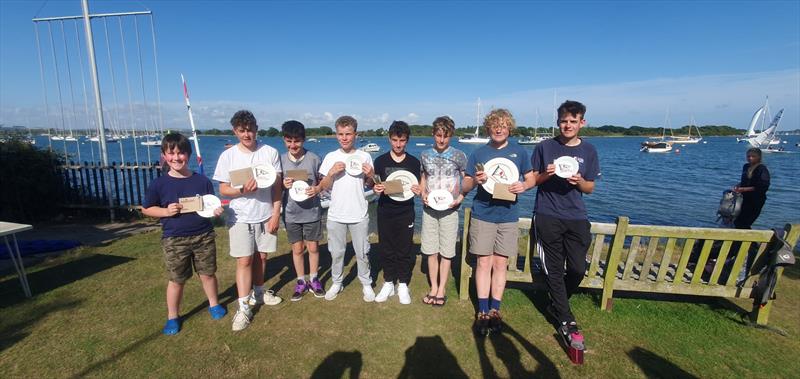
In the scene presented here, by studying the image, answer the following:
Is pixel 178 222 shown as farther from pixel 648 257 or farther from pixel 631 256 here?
pixel 648 257

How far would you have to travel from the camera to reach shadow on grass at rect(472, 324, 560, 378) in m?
3.35

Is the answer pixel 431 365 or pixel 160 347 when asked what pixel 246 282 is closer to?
pixel 160 347

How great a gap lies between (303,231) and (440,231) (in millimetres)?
1869

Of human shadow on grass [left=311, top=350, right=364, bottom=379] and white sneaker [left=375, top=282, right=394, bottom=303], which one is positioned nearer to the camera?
human shadow on grass [left=311, top=350, right=364, bottom=379]

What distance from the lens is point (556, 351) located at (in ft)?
12.2

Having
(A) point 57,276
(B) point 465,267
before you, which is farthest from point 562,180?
(A) point 57,276

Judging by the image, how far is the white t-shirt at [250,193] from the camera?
3.88 metres

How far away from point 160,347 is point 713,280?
660 cm

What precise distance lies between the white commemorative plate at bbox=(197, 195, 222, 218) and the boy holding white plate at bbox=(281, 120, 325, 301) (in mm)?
782

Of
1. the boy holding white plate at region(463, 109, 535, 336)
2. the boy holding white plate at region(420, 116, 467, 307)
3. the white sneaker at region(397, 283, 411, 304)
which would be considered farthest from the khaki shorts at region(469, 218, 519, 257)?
the white sneaker at region(397, 283, 411, 304)

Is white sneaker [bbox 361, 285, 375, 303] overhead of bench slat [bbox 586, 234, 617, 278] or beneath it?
beneath

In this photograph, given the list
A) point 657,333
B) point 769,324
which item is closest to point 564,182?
point 657,333

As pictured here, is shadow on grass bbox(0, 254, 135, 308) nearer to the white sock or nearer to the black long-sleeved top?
the white sock

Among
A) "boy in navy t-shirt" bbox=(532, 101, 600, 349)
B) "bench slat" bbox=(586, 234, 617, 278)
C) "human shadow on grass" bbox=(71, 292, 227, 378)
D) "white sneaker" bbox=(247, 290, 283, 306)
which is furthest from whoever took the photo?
"white sneaker" bbox=(247, 290, 283, 306)
